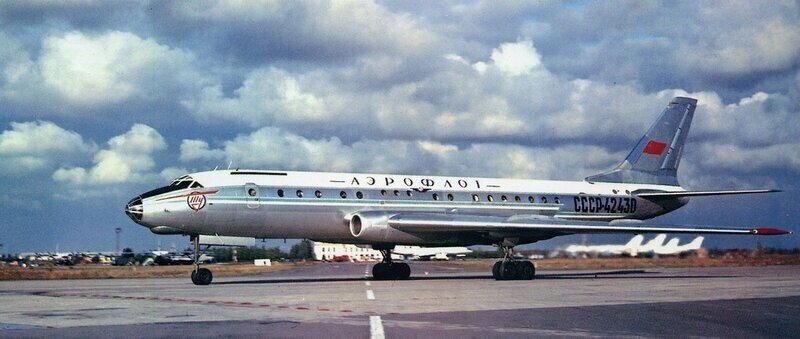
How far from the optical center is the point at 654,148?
3525 cm

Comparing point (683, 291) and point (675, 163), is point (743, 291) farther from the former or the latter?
point (675, 163)

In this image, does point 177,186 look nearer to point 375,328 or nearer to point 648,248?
point 375,328

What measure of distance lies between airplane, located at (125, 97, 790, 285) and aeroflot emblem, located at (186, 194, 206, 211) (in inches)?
1.1

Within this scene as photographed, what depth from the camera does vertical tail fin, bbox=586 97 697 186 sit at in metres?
34.9

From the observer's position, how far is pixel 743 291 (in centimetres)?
1930

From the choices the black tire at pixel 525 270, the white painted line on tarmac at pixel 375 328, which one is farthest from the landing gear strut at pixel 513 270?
the white painted line on tarmac at pixel 375 328

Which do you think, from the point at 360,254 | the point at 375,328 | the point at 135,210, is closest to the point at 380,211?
the point at 135,210

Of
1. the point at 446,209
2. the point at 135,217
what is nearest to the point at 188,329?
the point at 135,217

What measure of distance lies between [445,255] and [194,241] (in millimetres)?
56150

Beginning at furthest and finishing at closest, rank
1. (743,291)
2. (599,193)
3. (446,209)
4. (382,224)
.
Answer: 1. (599,193)
2. (446,209)
3. (382,224)
4. (743,291)

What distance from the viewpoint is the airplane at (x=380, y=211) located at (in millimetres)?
24984

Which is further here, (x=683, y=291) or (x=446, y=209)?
(x=446, y=209)

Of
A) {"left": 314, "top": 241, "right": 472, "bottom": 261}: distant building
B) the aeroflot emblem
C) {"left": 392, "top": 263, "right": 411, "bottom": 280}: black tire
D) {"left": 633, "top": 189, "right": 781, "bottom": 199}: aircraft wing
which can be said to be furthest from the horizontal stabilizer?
{"left": 314, "top": 241, "right": 472, "bottom": 261}: distant building

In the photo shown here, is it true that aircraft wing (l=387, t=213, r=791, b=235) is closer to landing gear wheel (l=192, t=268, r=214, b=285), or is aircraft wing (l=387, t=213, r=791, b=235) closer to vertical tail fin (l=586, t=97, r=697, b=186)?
landing gear wheel (l=192, t=268, r=214, b=285)
